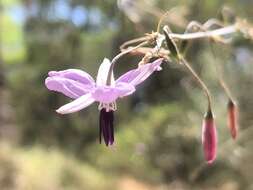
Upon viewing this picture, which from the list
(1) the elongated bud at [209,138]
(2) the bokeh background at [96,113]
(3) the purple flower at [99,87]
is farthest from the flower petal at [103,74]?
(2) the bokeh background at [96,113]

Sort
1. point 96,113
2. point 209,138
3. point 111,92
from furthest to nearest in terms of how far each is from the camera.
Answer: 1. point 96,113
2. point 209,138
3. point 111,92

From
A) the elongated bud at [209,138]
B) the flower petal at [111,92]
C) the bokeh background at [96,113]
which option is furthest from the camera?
the bokeh background at [96,113]

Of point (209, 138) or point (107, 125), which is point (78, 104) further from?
point (209, 138)

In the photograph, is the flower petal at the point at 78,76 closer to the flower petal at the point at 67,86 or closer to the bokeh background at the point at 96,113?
the flower petal at the point at 67,86

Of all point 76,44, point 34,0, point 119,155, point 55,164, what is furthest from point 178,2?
point 34,0

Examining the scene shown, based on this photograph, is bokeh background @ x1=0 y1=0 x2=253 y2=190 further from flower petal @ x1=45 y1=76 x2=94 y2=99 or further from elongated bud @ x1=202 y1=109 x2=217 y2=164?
flower petal @ x1=45 y1=76 x2=94 y2=99

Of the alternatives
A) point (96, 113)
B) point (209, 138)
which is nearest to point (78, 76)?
point (209, 138)
